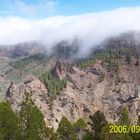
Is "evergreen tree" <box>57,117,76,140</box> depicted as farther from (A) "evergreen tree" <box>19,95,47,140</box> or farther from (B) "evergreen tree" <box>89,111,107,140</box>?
(A) "evergreen tree" <box>19,95,47,140</box>

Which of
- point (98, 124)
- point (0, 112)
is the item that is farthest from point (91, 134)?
point (0, 112)

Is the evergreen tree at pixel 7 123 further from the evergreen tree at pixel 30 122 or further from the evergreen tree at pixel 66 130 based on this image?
the evergreen tree at pixel 66 130

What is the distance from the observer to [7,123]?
68.7 m

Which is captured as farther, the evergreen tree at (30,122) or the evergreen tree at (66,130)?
the evergreen tree at (66,130)

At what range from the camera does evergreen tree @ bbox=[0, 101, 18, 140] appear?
225 ft

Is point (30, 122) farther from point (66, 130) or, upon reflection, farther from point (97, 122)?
point (66, 130)

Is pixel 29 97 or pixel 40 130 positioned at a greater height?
pixel 29 97

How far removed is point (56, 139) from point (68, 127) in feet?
27.1

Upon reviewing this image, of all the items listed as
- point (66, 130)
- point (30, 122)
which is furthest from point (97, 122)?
point (30, 122)

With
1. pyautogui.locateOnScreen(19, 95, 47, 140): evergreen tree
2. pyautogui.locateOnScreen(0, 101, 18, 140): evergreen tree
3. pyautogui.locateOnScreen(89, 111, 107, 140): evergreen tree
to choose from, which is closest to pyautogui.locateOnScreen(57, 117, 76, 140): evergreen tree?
pyautogui.locateOnScreen(89, 111, 107, 140): evergreen tree

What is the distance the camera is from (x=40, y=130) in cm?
7100

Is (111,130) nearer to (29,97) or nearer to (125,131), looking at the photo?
(125,131)

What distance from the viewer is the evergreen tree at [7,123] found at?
68438mm

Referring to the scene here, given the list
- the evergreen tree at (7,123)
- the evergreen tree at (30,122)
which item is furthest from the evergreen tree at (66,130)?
the evergreen tree at (7,123)
